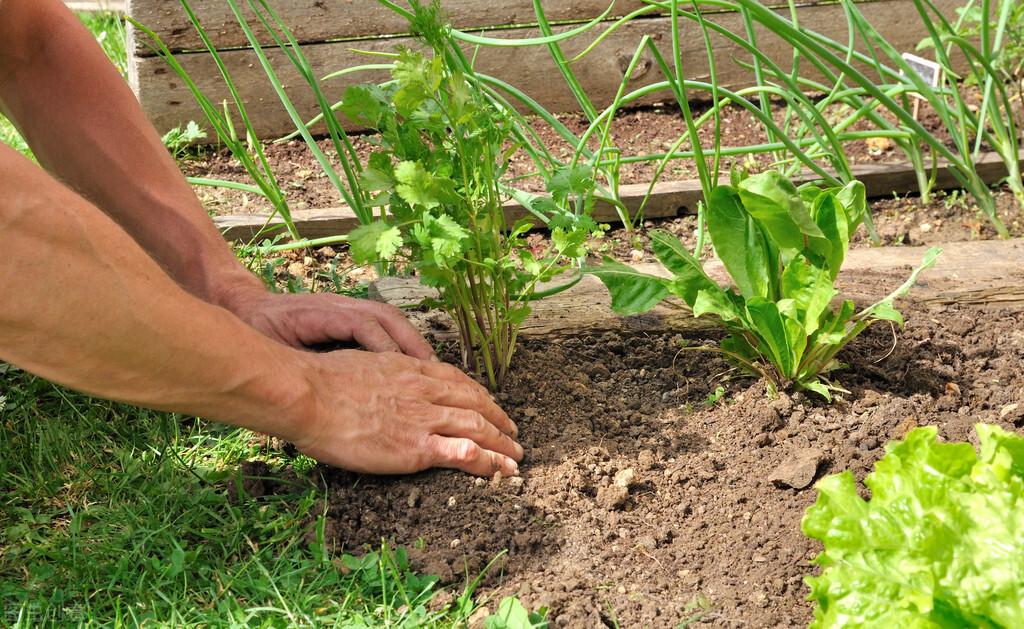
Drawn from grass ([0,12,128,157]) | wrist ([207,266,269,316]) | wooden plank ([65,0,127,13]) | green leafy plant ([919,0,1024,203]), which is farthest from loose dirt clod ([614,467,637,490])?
wooden plank ([65,0,127,13])

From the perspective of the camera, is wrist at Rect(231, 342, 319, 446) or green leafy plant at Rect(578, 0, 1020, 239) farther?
green leafy plant at Rect(578, 0, 1020, 239)

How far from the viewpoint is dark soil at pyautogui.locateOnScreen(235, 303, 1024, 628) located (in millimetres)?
1544

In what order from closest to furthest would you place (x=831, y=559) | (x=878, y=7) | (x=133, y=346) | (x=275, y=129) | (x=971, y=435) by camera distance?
(x=831, y=559)
(x=133, y=346)
(x=971, y=435)
(x=275, y=129)
(x=878, y=7)

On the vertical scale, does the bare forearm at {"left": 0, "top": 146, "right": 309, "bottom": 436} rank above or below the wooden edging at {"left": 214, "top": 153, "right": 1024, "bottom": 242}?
above

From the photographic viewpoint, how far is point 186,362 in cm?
144

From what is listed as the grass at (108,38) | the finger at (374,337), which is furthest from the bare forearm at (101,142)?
the grass at (108,38)

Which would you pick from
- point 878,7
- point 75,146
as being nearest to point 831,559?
point 75,146

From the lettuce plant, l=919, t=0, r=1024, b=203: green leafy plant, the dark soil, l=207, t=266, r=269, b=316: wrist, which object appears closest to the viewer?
the dark soil

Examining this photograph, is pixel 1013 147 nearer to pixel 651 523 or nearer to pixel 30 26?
pixel 651 523

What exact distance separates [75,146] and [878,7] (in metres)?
2.82

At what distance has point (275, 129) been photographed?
10.8 ft

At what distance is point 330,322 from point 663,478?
0.67m

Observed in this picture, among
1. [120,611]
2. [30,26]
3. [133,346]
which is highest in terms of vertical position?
[30,26]

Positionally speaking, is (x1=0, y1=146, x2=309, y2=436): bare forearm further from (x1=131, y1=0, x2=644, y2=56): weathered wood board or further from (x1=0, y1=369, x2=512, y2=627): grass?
(x1=131, y1=0, x2=644, y2=56): weathered wood board
